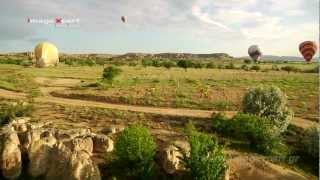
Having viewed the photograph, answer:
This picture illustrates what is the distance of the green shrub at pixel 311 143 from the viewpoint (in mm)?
20062

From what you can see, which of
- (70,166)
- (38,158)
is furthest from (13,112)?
(70,166)

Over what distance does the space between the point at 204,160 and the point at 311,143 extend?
564 cm

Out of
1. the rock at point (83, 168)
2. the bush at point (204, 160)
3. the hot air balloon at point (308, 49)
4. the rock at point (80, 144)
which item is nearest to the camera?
the rock at point (83, 168)

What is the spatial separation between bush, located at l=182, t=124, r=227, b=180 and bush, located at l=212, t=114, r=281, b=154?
3.22m

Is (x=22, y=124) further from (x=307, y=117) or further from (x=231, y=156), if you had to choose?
(x=307, y=117)

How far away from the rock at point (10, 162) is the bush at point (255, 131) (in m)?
8.50

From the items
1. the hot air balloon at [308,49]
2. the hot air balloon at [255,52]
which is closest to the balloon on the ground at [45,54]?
the hot air balloon at [255,52]

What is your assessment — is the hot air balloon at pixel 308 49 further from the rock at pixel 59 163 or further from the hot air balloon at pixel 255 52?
the rock at pixel 59 163

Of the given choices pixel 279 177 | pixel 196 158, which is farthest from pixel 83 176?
pixel 279 177

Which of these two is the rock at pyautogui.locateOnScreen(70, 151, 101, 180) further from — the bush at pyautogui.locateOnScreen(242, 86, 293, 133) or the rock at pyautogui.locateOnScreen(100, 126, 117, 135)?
the bush at pyautogui.locateOnScreen(242, 86, 293, 133)

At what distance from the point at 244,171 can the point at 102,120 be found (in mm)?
8542

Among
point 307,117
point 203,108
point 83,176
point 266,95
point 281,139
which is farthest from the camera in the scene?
point 203,108

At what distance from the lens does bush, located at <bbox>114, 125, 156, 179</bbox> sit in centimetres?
1700

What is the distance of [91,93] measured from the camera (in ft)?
114
